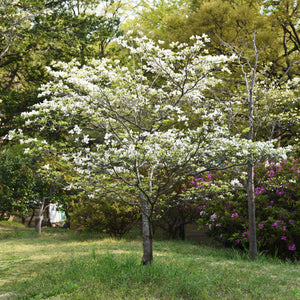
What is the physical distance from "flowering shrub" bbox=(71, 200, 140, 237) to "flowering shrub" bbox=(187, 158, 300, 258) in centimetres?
252

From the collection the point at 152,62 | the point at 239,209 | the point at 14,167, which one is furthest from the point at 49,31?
the point at 239,209

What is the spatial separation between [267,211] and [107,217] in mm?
5024

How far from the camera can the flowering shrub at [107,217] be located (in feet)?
33.7

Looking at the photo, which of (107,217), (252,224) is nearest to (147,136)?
(252,224)

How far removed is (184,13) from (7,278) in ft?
Result: 50.0

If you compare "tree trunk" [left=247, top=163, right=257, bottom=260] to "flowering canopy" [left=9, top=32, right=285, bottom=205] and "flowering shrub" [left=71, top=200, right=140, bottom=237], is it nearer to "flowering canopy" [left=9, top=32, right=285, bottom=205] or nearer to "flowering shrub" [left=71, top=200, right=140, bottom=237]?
"flowering canopy" [left=9, top=32, right=285, bottom=205]

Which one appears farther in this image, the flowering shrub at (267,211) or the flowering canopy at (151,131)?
the flowering shrub at (267,211)

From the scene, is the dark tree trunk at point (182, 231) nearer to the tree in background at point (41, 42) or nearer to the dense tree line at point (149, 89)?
the dense tree line at point (149, 89)

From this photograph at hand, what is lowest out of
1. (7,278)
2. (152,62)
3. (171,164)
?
(7,278)

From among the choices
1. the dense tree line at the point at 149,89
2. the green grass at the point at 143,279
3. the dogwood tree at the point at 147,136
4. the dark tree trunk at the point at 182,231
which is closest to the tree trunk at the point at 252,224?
the dense tree line at the point at 149,89

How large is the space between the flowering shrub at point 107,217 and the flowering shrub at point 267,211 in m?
2.52

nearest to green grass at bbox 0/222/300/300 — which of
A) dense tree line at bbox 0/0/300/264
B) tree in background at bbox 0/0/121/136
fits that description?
dense tree line at bbox 0/0/300/264

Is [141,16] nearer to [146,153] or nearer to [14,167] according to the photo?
[14,167]

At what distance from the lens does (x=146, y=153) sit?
14.4 feet
